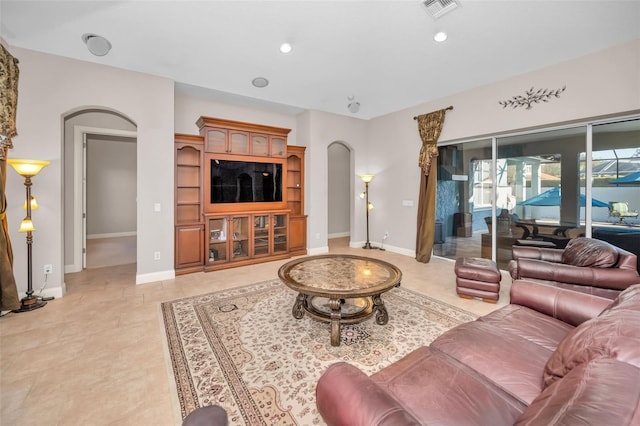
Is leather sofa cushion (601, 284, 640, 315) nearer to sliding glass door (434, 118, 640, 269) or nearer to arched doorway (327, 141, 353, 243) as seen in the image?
sliding glass door (434, 118, 640, 269)

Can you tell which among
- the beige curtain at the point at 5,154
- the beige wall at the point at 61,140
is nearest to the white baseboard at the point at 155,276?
the beige wall at the point at 61,140

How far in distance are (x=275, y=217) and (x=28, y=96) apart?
3.68 m

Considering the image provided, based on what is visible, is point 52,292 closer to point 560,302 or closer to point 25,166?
point 25,166

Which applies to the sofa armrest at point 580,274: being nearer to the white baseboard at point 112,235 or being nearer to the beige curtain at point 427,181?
the beige curtain at point 427,181

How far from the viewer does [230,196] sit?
4852 mm

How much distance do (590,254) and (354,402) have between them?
9.82ft

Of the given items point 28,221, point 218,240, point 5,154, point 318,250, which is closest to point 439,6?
point 218,240

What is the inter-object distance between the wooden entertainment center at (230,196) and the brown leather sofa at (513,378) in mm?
3911

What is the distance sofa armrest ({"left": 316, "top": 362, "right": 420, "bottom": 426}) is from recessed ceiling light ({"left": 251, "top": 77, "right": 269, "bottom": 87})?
433cm

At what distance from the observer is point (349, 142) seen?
6.38m

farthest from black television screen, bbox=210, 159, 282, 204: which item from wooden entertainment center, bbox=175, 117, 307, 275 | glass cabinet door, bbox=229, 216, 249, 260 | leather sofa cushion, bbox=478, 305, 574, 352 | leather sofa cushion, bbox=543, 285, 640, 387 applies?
leather sofa cushion, bbox=543, 285, 640, 387

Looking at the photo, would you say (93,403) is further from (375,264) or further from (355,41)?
(355,41)

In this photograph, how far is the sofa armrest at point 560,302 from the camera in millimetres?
1771

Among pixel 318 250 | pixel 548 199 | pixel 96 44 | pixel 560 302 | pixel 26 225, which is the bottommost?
pixel 318 250
